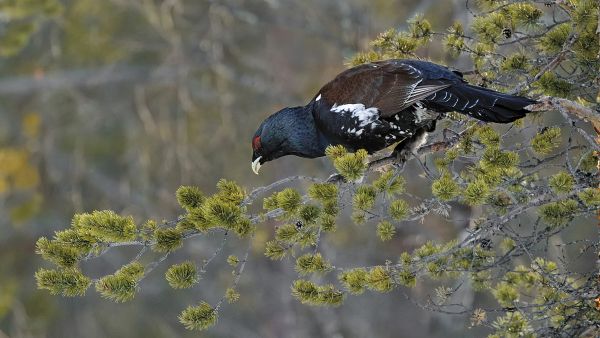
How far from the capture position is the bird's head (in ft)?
18.1

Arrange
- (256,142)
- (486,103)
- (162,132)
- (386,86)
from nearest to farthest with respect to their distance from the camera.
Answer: (486,103) → (386,86) → (256,142) → (162,132)

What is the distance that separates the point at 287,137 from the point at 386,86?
908 millimetres

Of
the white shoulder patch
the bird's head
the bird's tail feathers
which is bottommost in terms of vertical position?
the bird's tail feathers

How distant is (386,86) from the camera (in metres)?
4.95

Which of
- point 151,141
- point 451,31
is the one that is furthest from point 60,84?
point 451,31

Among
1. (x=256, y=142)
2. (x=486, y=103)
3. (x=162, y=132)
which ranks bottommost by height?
(x=486, y=103)

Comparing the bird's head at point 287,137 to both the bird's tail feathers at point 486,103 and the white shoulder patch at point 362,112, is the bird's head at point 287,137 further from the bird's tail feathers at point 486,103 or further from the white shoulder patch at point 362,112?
the bird's tail feathers at point 486,103

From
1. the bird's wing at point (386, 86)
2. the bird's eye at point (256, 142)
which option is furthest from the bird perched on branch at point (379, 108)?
the bird's eye at point (256, 142)

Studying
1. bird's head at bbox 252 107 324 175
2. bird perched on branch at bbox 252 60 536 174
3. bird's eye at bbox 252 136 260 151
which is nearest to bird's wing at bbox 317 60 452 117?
bird perched on branch at bbox 252 60 536 174

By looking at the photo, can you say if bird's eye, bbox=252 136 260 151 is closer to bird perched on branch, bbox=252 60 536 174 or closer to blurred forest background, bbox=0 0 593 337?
bird perched on branch, bbox=252 60 536 174

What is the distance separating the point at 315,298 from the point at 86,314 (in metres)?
13.7

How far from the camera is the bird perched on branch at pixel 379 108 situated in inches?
189

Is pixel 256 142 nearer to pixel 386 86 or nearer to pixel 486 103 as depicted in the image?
pixel 386 86

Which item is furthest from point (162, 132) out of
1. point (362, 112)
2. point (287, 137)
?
point (362, 112)
